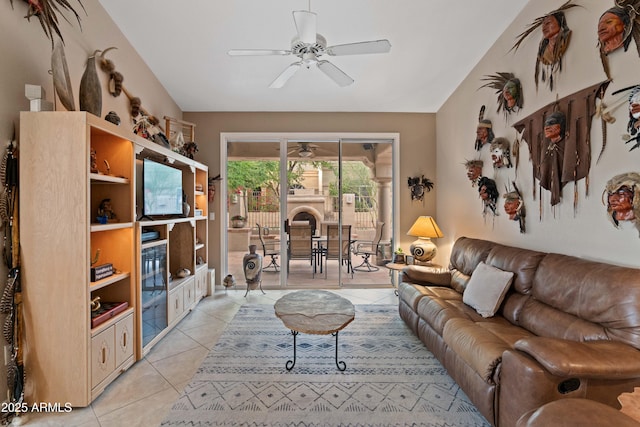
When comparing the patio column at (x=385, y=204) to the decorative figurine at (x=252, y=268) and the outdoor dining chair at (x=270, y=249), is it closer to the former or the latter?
the outdoor dining chair at (x=270, y=249)

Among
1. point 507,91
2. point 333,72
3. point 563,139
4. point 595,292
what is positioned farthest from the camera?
point 507,91

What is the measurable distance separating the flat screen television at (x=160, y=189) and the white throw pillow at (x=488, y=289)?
3072 mm

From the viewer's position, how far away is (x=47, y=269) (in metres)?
1.80

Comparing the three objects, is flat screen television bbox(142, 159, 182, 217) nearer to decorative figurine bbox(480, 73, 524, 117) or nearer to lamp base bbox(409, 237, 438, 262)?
lamp base bbox(409, 237, 438, 262)

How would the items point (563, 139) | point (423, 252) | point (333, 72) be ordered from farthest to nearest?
point (423, 252) < point (333, 72) < point (563, 139)

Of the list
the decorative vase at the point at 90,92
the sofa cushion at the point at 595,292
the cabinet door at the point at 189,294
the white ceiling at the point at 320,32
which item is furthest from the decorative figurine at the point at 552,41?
the cabinet door at the point at 189,294

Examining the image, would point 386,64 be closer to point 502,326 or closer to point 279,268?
point 502,326

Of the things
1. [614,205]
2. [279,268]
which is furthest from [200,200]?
[614,205]

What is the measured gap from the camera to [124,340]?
2213mm

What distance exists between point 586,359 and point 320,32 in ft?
10.5

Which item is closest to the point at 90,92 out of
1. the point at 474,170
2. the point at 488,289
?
the point at 488,289

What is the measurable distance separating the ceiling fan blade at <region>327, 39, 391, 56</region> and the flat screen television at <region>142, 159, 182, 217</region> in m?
1.99

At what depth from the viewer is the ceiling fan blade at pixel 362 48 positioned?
2088mm

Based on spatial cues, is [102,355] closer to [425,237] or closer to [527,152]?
[425,237]
